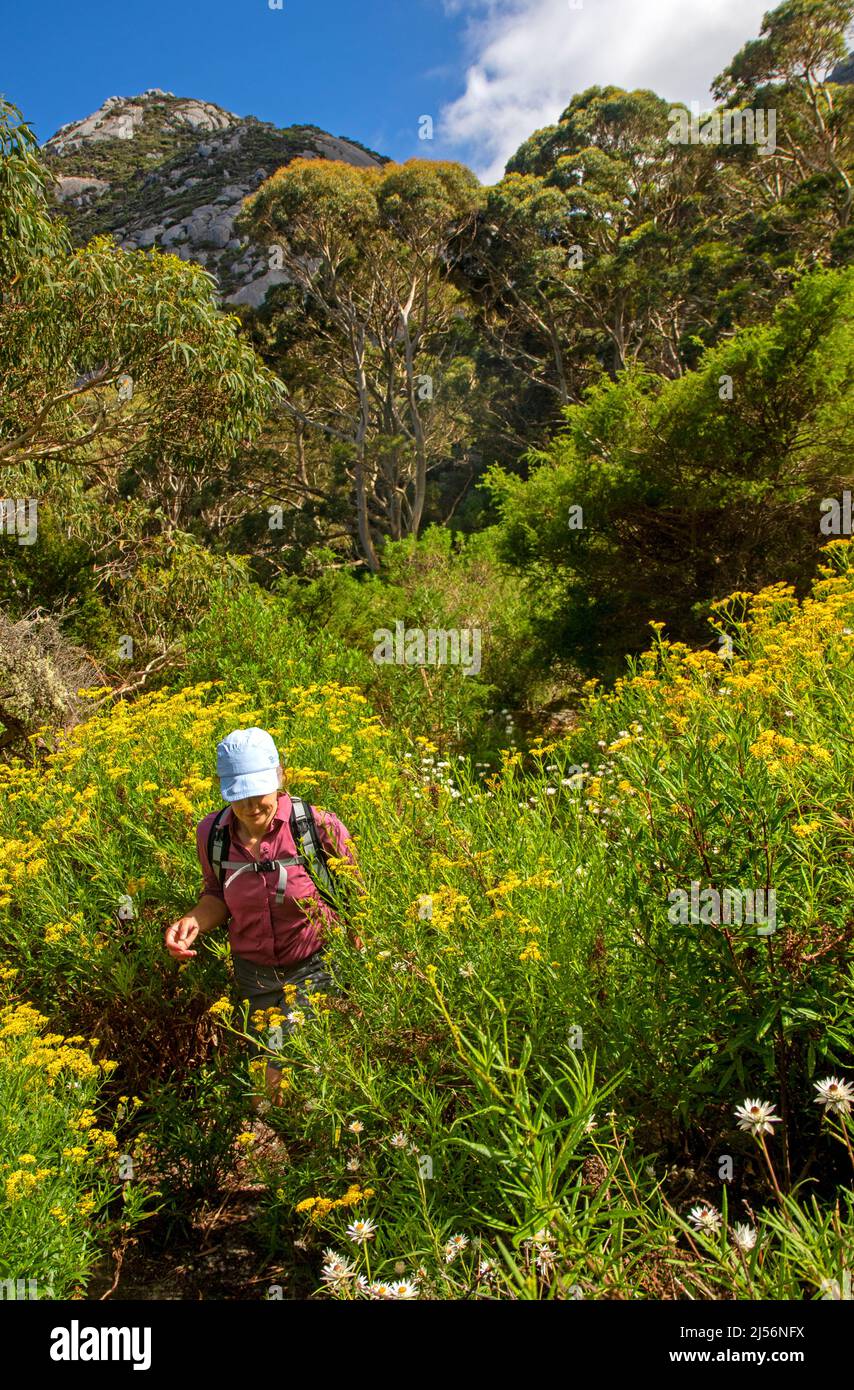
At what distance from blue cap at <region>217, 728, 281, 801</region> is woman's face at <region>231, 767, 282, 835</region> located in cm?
4

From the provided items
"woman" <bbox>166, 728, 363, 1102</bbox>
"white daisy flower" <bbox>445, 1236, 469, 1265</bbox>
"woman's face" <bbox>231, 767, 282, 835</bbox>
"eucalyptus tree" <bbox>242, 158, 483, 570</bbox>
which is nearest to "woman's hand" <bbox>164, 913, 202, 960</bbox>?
"woman" <bbox>166, 728, 363, 1102</bbox>

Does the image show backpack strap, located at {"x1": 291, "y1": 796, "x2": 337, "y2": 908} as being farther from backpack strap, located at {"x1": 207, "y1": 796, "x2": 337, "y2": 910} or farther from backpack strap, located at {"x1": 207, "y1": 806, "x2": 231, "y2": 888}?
backpack strap, located at {"x1": 207, "y1": 806, "x2": 231, "y2": 888}

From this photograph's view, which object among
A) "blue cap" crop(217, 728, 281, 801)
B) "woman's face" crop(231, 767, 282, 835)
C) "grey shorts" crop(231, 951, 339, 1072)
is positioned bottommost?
"grey shorts" crop(231, 951, 339, 1072)

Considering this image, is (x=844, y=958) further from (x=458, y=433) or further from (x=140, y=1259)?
(x=458, y=433)

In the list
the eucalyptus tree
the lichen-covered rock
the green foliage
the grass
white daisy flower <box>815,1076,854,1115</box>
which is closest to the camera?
white daisy flower <box>815,1076,854,1115</box>

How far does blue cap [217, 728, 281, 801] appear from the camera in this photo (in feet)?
8.61

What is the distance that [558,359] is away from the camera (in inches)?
811

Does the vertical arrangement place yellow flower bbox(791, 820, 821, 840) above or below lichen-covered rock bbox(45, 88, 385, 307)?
below

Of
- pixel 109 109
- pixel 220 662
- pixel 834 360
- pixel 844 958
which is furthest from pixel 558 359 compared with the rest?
pixel 109 109

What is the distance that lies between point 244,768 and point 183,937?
1.92 ft

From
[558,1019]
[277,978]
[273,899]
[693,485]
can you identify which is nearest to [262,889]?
[273,899]

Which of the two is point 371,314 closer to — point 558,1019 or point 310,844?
point 310,844

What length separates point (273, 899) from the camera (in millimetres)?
2699

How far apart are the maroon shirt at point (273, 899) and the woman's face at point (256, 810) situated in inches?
1.6
